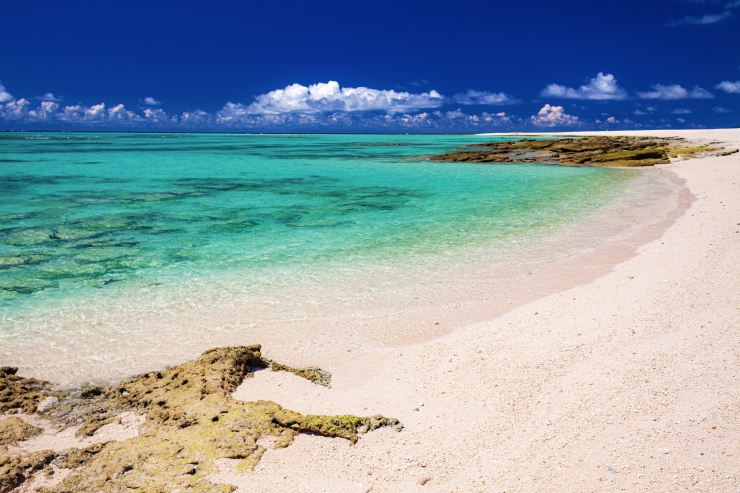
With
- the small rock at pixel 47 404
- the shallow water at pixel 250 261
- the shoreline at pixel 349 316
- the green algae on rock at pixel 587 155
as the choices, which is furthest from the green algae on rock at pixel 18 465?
the green algae on rock at pixel 587 155

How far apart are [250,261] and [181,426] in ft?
19.0

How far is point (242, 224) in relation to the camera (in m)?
13.4

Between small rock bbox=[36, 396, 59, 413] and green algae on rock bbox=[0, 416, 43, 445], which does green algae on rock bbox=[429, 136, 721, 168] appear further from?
green algae on rock bbox=[0, 416, 43, 445]

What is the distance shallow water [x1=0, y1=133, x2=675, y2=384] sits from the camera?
6.24 meters

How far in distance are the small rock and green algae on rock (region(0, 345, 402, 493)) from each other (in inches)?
2.7

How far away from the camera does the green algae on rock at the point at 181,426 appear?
3.42m

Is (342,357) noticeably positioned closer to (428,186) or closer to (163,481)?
(163,481)

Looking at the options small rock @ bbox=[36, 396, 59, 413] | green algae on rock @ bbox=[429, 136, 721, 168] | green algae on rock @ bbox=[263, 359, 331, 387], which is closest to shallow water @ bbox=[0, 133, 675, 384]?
green algae on rock @ bbox=[263, 359, 331, 387]

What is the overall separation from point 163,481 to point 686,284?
742 centimetres

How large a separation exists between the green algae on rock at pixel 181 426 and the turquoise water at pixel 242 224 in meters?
3.15

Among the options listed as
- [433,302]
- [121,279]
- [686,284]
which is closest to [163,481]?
[433,302]

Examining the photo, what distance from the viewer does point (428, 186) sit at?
904 inches

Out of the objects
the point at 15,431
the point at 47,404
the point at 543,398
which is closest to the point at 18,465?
the point at 15,431

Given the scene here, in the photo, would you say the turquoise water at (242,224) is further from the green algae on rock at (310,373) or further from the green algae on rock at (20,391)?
the green algae on rock at (310,373)
